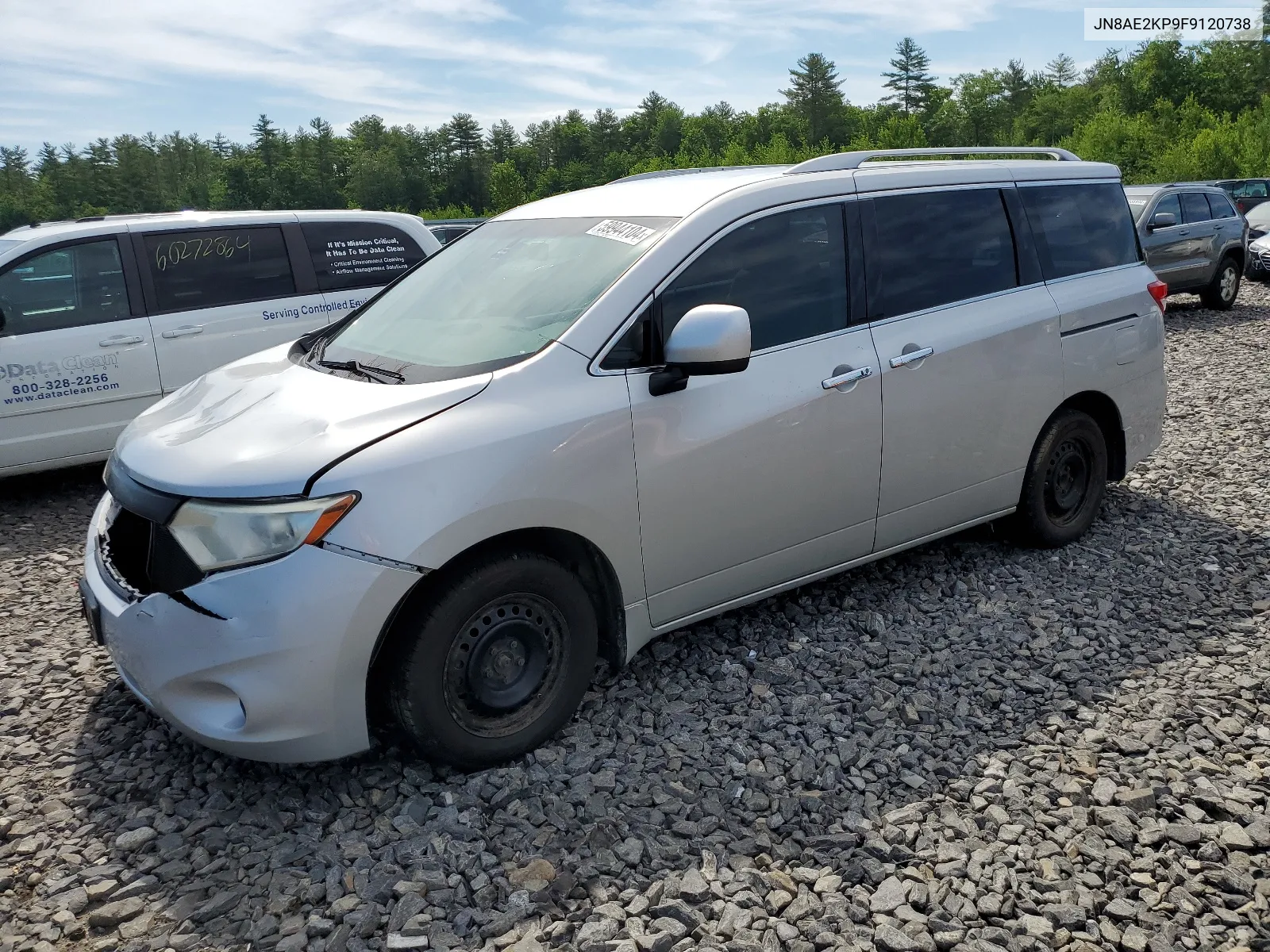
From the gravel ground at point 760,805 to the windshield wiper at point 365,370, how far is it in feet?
4.33

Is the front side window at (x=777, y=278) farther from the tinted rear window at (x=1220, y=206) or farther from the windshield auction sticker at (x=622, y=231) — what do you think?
the tinted rear window at (x=1220, y=206)

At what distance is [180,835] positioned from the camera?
3.14m

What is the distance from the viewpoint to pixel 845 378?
13.2 ft

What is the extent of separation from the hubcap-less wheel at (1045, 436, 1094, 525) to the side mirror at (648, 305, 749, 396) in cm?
242

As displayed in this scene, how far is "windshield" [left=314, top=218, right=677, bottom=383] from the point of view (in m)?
3.58

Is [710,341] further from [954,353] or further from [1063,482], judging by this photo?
[1063,482]

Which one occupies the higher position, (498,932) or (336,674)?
(336,674)

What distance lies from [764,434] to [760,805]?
4.41 ft

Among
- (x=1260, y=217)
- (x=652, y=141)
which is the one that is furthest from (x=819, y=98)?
(x=1260, y=217)

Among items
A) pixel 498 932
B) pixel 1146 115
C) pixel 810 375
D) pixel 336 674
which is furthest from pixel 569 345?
pixel 1146 115

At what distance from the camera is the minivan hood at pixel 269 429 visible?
3.01m

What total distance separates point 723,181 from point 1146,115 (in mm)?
79510

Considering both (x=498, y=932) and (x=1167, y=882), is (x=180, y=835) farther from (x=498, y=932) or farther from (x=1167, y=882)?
(x=1167, y=882)

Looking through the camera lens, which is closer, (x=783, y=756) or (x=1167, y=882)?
(x=1167, y=882)
